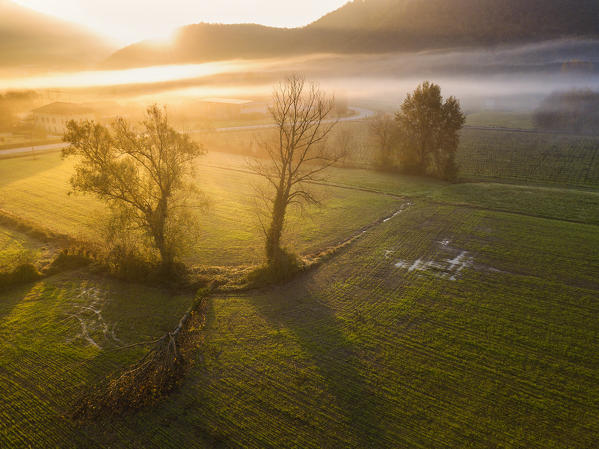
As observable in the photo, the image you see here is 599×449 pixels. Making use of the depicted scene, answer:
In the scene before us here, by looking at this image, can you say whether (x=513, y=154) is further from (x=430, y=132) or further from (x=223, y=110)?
(x=223, y=110)

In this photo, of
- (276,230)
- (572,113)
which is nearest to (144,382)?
(276,230)

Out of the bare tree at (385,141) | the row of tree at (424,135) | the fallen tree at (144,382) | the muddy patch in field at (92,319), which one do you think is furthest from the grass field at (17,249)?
the row of tree at (424,135)

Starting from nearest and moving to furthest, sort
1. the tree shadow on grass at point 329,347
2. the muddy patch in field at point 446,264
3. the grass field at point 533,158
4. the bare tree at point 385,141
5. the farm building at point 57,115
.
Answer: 1. the tree shadow on grass at point 329,347
2. the muddy patch in field at point 446,264
3. the grass field at point 533,158
4. the bare tree at point 385,141
5. the farm building at point 57,115

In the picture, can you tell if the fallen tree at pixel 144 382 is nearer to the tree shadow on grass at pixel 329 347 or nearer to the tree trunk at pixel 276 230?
the tree shadow on grass at pixel 329 347

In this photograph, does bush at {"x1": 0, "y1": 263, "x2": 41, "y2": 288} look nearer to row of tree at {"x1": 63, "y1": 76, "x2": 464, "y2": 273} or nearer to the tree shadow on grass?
row of tree at {"x1": 63, "y1": 76, "x2": 464, "y2": 273}

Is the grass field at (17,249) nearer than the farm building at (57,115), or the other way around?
the grass field at (17,249)

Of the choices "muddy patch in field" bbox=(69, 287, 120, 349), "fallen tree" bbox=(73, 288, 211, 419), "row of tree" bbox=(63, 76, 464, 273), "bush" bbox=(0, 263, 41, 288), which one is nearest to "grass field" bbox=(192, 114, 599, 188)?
"row of tree" bbox=(63, 76, 464, 273)
